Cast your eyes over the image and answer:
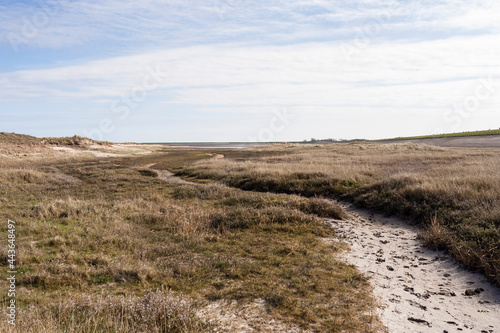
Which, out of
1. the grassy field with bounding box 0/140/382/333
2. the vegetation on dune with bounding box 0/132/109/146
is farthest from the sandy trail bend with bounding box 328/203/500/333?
the vegetation on dune with bounding box 0/132/109/146

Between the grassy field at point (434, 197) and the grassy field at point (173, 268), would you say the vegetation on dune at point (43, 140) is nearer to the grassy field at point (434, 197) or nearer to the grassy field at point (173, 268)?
→ the grassy field at point (173, 268)

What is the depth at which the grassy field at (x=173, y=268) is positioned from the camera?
19.5ft

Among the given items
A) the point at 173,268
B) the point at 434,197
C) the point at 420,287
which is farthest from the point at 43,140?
the point at 420,287

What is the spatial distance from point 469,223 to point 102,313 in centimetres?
1196

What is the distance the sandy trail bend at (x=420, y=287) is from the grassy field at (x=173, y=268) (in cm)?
61

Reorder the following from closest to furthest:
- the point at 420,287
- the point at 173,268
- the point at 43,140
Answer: the point at 420,287
the point at 173,268
the point at 43,140

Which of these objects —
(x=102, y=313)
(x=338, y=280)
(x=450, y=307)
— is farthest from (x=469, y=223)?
(x=102, y=313)

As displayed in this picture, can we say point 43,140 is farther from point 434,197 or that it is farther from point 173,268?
point 434,197

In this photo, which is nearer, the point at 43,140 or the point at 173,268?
the point at 173,268

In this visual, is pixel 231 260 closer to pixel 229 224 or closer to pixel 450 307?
pixel 229 224

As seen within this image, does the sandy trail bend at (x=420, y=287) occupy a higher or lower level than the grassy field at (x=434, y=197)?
lower

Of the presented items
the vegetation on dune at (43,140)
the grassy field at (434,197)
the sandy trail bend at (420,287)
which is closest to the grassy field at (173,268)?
the sandy trail bend at (420,287)

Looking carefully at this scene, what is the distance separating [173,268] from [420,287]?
260 inches

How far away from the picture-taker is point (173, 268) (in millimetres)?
8531
